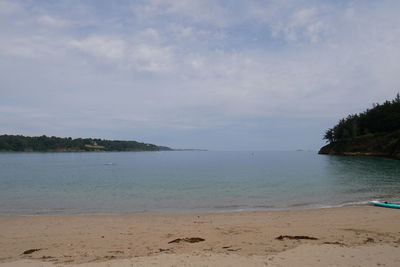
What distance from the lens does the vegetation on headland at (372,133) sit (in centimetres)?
8669

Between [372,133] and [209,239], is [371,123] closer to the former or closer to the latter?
[372,133]

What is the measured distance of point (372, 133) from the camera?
105562 millimetres

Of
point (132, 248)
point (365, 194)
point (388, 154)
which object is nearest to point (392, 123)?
point (388, 154)

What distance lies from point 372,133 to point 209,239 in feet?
376

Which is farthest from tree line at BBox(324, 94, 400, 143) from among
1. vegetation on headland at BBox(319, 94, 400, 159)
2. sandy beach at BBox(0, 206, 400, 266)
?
sandy beach at BBox(0, 206, 400, 266)

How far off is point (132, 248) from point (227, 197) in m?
13.7

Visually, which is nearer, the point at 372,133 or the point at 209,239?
the point at 209,239

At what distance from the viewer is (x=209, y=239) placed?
988cm

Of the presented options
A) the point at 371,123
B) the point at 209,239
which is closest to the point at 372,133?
the point at 371,123

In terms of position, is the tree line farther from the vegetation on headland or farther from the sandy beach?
the sandy beach

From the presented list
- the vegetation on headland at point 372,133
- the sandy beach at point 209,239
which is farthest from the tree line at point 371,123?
the sandy beach at point 209,239

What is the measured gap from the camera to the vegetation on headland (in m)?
86.7

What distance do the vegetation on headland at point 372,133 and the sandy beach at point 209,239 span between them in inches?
2898

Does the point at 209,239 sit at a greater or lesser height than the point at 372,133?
lesser
